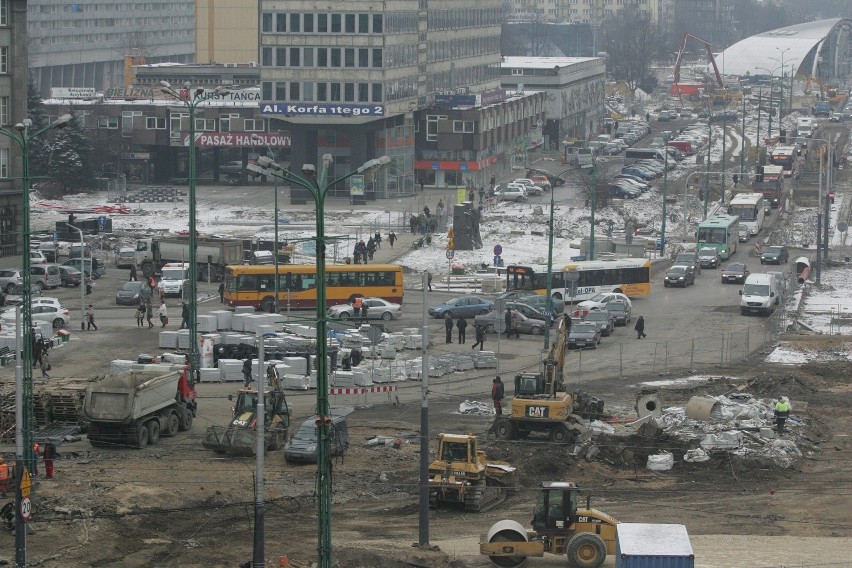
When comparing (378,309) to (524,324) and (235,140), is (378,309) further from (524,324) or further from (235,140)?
(235,140)

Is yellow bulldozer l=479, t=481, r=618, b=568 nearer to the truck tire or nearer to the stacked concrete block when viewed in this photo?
the truck tire

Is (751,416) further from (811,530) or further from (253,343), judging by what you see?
(253,343)

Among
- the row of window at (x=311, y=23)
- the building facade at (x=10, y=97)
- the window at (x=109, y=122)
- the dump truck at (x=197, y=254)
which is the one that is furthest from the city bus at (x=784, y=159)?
the building facade at (x=10, y=97)

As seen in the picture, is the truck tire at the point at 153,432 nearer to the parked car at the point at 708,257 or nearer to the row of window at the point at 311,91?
the parked car at the point at 708,257

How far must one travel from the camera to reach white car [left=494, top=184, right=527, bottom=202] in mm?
97375

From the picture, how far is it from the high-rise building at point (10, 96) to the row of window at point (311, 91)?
21.9 metres

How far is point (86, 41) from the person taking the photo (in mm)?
184750

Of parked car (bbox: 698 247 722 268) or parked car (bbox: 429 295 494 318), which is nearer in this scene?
parked car (bbox: 429 295 494 318)

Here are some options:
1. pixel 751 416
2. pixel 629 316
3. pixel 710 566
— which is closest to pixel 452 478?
pixel 710 566

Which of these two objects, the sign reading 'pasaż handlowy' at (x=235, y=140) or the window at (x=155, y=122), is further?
the window at (x=155, y=122)

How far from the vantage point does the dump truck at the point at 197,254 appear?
70625 mm

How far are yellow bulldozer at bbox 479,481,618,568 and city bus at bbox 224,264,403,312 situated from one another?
33678 millimetres

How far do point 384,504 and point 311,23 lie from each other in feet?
212

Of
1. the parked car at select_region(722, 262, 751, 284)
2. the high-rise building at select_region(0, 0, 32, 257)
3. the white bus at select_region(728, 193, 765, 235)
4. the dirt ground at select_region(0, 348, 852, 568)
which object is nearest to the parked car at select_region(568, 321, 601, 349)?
the dirt ground at select_region(0, 348, 852, 568)
